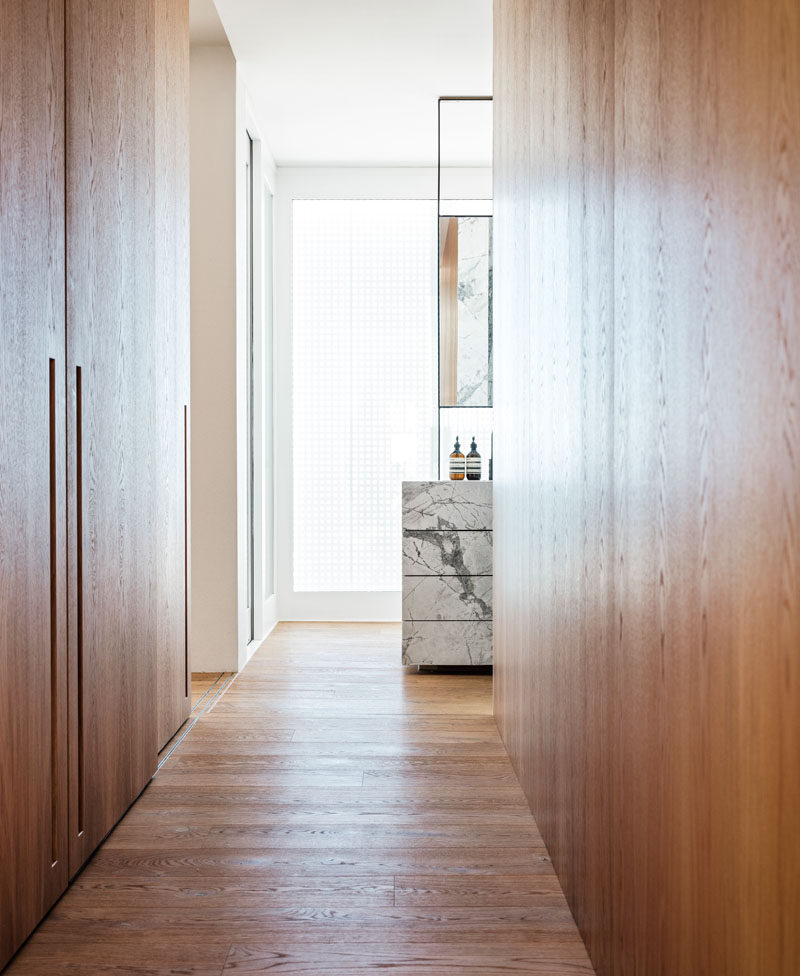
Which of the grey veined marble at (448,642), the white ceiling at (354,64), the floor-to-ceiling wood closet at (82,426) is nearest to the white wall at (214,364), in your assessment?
the white ceiling at (354,64)

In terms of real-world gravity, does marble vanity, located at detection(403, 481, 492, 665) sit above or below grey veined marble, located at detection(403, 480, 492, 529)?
below

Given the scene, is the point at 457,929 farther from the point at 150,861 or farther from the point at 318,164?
the point at 318,164

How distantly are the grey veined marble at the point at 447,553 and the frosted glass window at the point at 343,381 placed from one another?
1.43 metres

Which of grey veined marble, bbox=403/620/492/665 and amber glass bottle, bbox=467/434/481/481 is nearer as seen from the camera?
grey veined marble, bbox=403/620/492/665

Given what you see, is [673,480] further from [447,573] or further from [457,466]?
[457,466]

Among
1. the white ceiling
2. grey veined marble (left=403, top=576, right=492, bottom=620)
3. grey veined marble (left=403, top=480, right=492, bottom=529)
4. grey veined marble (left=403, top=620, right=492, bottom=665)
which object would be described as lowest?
grey veined marble (left=403, top=620, right=492, bottom=665)

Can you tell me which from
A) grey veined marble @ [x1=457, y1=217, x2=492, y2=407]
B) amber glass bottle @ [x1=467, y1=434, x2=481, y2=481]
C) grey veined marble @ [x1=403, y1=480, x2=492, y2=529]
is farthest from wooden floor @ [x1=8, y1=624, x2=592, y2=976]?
grey veined marble @ [x1=457, y1=217, x2=492, y2=407]

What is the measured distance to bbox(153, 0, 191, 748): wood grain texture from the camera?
2.80 m

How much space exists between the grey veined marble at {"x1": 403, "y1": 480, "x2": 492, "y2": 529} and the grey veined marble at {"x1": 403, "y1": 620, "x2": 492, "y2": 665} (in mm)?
438

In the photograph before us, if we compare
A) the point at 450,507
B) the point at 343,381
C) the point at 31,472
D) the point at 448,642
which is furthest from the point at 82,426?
the point at 343,381

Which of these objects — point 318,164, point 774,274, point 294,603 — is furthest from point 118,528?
point 318,164

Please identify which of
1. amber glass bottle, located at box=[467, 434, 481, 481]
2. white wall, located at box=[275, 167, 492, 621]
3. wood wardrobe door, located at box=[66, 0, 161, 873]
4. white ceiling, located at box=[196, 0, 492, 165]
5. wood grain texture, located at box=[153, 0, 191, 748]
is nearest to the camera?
wood wardrobe door, located at box=[66, 0, 161, 873]

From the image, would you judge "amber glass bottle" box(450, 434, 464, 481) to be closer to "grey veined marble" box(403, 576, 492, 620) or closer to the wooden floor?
"grey veined marble" box(403, 576, 492, 620)

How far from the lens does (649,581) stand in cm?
120
